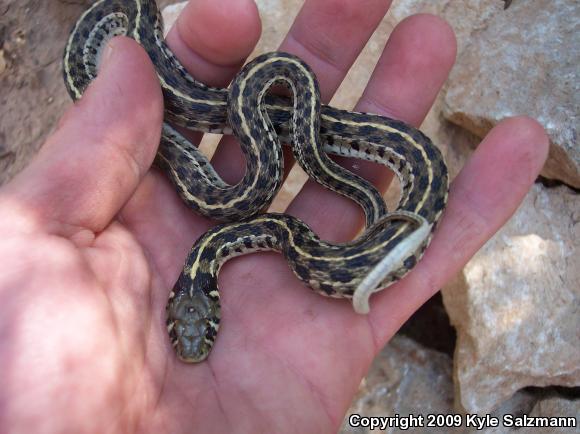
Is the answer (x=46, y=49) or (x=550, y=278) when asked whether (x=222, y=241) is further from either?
(x=46, y=49)

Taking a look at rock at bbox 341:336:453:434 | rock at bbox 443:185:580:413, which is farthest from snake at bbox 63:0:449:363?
rock at bbox 341:336:453:434

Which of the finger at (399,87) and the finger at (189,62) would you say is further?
the finger at (399,87)

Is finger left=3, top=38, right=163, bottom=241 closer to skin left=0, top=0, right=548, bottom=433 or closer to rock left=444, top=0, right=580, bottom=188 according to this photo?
skin left=0, top=0, right=548, bottom=433

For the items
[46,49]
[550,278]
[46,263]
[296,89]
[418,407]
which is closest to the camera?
[46,263]

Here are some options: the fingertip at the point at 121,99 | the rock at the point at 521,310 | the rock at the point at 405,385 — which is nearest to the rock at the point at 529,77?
the rock at the point at 521,310

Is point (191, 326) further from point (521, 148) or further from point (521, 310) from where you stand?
point (521, 310)

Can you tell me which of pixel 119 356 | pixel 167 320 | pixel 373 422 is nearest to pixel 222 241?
pixel 167 320

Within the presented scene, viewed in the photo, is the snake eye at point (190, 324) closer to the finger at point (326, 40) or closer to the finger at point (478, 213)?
the finger at point (478, 213)
